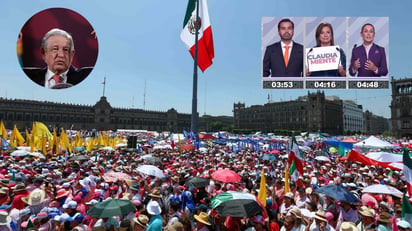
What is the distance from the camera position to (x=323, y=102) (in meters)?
99.3

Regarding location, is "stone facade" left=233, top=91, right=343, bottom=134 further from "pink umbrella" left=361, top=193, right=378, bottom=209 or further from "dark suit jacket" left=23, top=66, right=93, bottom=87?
"dark suit jacket" left=23, top=66, right=93, bottom=87

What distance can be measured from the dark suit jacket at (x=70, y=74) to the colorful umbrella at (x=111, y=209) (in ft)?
14.3

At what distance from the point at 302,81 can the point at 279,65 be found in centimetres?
130

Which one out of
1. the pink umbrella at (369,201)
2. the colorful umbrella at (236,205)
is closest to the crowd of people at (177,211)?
the pink umbrella at (369,201)

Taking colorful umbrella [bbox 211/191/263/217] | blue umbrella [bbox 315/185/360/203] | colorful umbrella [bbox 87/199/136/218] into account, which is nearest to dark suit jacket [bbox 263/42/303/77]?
blue umbrella [bbox 315/185/360/203]

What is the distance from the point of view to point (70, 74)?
7.15 m

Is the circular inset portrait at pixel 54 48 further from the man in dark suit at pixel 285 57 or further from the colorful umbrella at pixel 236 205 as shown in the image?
the man in dark suit at pixel 285 57

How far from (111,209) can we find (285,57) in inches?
400

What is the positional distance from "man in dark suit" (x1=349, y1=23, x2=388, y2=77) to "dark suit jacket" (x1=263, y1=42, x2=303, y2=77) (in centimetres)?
223

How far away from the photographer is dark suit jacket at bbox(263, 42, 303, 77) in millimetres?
11305

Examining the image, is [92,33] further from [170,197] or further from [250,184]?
[250,184]

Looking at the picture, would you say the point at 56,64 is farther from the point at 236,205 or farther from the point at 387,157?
the point at 387,157

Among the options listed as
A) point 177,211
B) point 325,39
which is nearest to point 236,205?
point 177,211

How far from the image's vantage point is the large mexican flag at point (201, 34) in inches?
807
